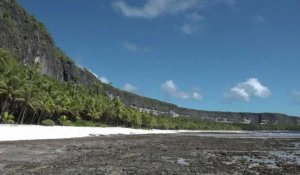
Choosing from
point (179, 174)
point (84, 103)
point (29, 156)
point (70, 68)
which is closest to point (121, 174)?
point (179, 174)

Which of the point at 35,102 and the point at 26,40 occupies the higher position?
the point at 26,40

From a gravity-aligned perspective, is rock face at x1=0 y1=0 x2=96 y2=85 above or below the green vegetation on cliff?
above

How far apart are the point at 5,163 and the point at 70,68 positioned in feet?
505

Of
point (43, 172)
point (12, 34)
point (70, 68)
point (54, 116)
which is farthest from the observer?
point (70, 68)

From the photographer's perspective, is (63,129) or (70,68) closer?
(63,129)

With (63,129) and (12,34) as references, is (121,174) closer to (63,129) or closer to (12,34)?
(63,129)

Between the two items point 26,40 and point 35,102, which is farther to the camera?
point 26,40

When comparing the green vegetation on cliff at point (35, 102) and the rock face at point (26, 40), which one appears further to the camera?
the rock face at point (26, 40)

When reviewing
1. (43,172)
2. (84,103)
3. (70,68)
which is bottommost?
(43,172)

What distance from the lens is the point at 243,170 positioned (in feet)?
87.5

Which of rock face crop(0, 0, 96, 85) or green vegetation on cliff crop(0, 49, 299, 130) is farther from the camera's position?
rock face crop(0, 0, 96, 85)

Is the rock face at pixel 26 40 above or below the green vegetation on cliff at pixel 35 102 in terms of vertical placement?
above

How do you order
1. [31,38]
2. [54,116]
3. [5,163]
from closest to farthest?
[5,163] → [54,116] → [31,38]

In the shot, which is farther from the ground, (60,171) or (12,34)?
(12,34)
